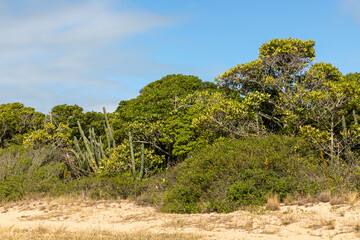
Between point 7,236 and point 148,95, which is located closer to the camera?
point 7,236

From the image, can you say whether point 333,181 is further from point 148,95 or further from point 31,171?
point 31,171

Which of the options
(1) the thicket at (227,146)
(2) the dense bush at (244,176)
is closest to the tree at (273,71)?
(1) the thicket at (227,146)

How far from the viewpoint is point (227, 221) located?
37.1 feet

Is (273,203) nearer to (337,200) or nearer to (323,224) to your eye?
(337,200)

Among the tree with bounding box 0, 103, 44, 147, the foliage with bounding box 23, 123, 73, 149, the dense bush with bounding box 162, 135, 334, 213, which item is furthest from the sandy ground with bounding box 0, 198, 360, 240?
the tree with bounding box 0, 103, 44, 147

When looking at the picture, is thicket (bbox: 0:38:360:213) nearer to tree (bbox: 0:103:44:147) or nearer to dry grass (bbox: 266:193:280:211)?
dry grass (bbox: 266:193:280:211)

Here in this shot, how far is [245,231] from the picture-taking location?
10.2m

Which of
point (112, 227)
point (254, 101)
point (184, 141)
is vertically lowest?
point (112, 227)

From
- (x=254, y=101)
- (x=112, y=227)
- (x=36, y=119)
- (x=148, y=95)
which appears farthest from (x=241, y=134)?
Answer: (x=36, y=119)

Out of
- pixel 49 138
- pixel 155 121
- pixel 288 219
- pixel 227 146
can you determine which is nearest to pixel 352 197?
pixel 288 219

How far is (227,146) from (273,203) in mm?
4617

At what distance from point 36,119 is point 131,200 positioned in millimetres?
19745

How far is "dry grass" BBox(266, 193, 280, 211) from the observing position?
12.1 meters

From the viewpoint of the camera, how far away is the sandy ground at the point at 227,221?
959 cm
